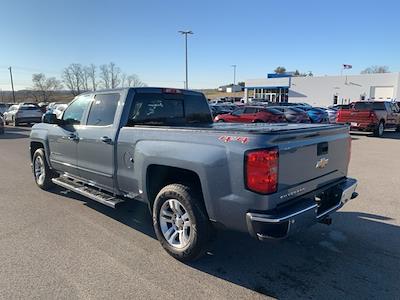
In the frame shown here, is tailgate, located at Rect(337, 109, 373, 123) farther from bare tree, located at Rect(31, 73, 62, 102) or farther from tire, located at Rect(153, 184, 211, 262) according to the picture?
bare tree, located at Rect(31, 73, 62, 102)

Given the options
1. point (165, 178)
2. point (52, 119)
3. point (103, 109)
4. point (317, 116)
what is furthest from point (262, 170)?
point (317, 116)

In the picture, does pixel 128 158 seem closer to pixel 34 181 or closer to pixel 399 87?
pixel 34 181

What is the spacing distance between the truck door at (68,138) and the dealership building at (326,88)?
Result: 182 ft

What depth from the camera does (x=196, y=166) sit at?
3.63m

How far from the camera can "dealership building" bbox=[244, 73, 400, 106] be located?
53938mm

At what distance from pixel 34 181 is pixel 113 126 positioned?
13.5 ft

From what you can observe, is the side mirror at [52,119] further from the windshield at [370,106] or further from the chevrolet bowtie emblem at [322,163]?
the windshield at [370,106]

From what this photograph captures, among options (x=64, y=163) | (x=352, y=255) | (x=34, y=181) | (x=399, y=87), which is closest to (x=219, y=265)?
(x=352, y=255)

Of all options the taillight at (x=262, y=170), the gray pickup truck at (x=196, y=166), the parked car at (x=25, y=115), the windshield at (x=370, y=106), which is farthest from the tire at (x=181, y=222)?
the parked car at (x=25, y=115)

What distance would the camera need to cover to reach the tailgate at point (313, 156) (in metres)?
3.38

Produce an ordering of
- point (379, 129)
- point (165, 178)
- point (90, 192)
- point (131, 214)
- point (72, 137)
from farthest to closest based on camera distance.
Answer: point (379, 129) < point (72, 137) < point (131, 214) < point (90, 192) < point (165, 178)

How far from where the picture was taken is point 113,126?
191 inches

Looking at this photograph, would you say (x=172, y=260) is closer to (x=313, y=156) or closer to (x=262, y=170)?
(x=262, y=170)

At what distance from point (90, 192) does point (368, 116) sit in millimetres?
16705
